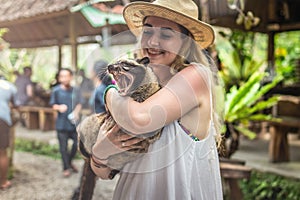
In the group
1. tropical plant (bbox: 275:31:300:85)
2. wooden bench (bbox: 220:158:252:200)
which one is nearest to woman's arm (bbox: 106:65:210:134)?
wooden bench (bbox: 220:158:252:200)

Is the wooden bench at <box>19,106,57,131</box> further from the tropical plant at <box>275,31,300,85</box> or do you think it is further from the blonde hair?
the tropical plant at <box>275,31,300,85</box>

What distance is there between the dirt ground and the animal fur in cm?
12

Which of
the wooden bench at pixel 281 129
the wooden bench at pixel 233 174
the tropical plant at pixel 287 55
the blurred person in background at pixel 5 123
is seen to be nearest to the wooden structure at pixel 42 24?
the blurred person in background at pixel 5 123

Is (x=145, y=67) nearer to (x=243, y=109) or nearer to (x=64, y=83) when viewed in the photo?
(x=64, y=83)

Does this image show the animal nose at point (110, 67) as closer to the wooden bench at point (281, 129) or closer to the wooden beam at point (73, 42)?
the wooden beam at point (73, 42)

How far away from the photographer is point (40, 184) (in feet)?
3.57

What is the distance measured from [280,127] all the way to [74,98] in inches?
120

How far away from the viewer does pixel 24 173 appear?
106cm

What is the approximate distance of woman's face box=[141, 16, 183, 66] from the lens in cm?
90

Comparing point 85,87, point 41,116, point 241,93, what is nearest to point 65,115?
point 41,116


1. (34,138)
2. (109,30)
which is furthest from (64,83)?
(109,30)

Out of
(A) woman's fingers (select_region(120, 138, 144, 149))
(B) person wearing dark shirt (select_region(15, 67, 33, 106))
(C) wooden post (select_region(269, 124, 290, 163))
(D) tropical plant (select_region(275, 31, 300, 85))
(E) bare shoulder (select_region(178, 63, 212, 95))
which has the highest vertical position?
(E) bare shoulder (select_region(178, 63, 212, 95))

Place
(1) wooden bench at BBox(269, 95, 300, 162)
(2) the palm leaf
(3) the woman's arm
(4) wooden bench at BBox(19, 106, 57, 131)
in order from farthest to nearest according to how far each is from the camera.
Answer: (1) wooden bench at BBox(269, 95, 300, 162), (2) the palm leaf, (4) wooden bench at BBox(19, 106, 57, 131), (3) the woman's arm

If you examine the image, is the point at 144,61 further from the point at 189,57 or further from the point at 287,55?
the point at 287,55
